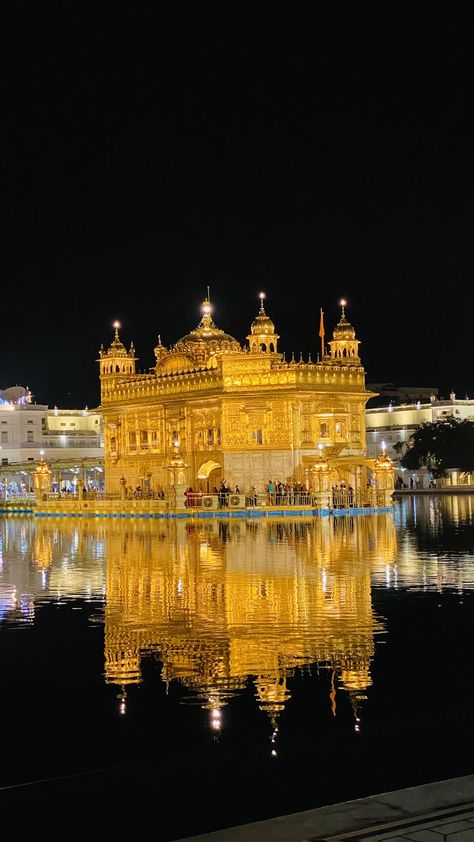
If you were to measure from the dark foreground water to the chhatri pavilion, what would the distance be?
29458 millimetres

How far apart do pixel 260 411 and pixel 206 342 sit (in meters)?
8.09

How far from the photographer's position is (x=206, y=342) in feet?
191

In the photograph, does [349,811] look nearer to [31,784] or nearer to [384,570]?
[31,784]

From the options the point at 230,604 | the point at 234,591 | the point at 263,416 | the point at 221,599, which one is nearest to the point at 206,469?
the point at 263,416

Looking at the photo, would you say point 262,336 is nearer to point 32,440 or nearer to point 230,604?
point 230,604

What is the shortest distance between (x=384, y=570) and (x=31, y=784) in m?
13.7

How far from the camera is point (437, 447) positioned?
89375 mm

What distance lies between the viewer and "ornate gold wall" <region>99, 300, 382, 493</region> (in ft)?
167

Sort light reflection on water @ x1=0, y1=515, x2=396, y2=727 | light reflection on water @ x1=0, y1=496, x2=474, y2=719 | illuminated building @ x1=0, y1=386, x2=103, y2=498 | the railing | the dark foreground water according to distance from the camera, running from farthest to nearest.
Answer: illuminated building @ x1=0, y1=386, x2=103, y2=498
the railing
light reflection on water @ x1=0, y1=496, x2=474, y2=719
light reflection on water @ x1=0, y1=515, x2=396, y2=727
the dark foreground water

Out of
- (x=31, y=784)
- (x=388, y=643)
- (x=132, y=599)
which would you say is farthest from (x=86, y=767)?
(x=132, y=599)

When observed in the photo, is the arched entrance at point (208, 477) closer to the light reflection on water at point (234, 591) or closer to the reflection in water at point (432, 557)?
the reflection in water at point (432, 557)

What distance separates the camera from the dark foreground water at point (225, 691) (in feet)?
24.0

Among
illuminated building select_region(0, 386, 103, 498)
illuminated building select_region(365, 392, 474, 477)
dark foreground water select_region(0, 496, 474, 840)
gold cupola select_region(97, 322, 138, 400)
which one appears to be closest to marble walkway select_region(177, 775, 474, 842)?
dark foreground water select_region(0, 496, 474, 840)

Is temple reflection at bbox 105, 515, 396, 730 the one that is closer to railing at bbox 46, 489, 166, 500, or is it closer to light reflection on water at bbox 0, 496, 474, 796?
light reflection on water at bbox 0, 496, 474, 796
